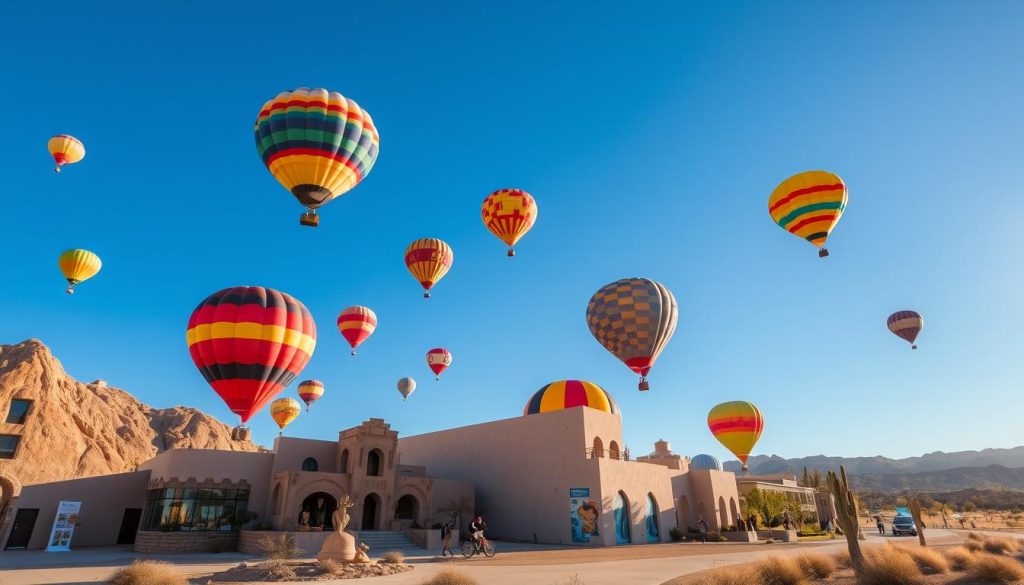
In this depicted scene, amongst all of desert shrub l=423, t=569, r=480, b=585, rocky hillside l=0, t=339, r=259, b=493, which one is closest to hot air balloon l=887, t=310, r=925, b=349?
desert shrub l=423, t=569, r=480, b=585

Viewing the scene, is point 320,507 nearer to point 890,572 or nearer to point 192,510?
point 192,510

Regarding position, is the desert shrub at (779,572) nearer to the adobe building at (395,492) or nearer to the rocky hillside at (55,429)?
the adobe building at (395,492)

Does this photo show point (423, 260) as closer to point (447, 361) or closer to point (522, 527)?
point (447, 361)

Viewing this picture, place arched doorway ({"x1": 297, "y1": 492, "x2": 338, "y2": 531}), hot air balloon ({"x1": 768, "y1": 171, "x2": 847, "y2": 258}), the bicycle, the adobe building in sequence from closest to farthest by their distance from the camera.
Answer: the bicycle → hot air balloon ({"x1": 768, "y1": 171, "x2": 847, "y2": 258}) → the adobe building → arched doorway ({"x1": 297, "y1": 492, "x2": 338, "y2": 531})

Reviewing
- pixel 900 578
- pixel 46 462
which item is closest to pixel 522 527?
pixel 900 578

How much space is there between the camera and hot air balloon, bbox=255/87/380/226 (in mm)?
19422

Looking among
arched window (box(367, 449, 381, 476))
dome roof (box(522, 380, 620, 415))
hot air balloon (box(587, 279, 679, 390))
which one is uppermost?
hot air balloon (box(587, 279, 679, 390))

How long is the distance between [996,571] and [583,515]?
754 inches

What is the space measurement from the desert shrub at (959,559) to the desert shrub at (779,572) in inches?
201

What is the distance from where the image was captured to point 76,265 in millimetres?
31531

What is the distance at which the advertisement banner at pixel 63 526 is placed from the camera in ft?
87.8

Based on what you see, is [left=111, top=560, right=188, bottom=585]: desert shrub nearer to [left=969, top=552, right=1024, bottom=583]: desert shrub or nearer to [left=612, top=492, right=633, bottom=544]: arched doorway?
[left=969, top=552, right=1024, bottom=583]: desert shrub

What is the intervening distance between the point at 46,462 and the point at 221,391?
1256 inches

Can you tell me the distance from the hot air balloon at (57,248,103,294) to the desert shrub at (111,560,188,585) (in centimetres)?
2554
